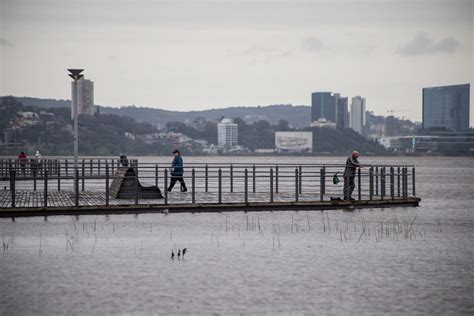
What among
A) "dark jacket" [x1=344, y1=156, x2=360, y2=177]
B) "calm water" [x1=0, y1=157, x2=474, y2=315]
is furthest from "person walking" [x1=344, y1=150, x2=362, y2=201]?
"calm water" [x1=0, y1=157, x2=474, y2=315]

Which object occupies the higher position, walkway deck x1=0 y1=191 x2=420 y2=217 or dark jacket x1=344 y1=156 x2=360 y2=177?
dark jacket x1=344 y1=156 x2=360 y2=177

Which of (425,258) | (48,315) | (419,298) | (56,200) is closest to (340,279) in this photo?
(419,298)

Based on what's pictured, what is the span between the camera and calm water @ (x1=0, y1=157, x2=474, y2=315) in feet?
42.6

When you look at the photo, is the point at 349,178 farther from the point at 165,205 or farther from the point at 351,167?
the point at 165,205

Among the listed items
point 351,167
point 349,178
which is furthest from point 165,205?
point 351,167

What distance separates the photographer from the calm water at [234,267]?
12992 millimetres

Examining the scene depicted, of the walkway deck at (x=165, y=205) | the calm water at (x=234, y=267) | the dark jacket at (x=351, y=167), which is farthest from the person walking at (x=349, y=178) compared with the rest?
the calm water at (x=234, y=267)

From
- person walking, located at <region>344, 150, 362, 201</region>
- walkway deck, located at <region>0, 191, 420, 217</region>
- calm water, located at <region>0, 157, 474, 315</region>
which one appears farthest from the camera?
person walking, located at <region>344, 150, 362, 201</region>

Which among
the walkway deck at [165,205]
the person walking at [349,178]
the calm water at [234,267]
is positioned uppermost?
the person walking at [349,178]

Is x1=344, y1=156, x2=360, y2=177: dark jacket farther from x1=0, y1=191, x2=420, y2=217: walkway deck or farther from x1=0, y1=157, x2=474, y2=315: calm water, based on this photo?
x1=0, y1=157, x2=474, y2=315: calm water

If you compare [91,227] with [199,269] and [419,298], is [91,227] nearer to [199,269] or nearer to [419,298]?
[199,269]

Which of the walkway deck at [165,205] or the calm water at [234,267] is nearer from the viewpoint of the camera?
the calm water at [234,267]

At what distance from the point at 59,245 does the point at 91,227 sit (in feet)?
13.1

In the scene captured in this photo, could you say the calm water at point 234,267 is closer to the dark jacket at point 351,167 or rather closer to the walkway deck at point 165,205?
the walkway deck at point 165,205
